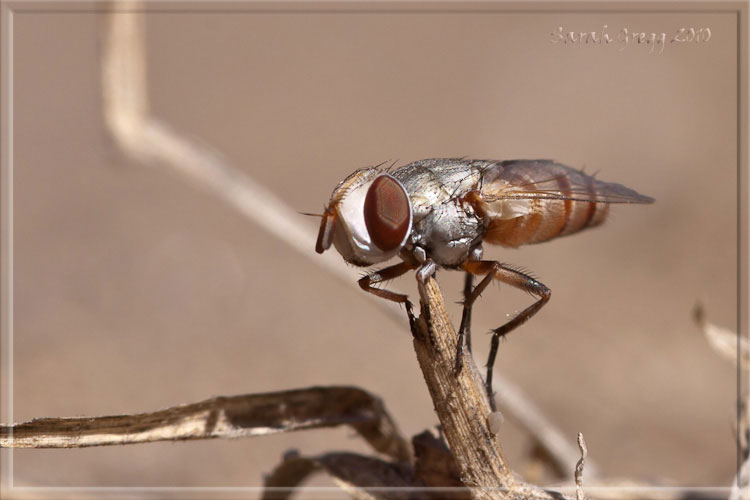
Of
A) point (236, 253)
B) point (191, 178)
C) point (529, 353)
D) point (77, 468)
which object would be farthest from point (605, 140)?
point (77, 468)

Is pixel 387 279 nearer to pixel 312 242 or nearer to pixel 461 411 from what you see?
pixel 461 411

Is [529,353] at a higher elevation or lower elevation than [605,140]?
lower

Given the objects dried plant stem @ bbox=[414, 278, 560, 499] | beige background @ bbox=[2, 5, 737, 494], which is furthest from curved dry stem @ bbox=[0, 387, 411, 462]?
beige background @ bbox=[2, 5, 737, 494]

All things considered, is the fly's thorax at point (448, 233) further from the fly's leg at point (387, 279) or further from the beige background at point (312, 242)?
the beige background at point (312, 242)

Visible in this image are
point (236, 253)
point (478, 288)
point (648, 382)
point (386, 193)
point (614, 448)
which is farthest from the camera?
point (236, 253)

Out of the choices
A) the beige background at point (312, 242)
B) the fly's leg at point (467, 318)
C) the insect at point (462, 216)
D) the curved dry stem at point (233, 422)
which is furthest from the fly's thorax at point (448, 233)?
the beige background at point (312, 242)

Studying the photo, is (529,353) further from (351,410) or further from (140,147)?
(351,410)
